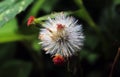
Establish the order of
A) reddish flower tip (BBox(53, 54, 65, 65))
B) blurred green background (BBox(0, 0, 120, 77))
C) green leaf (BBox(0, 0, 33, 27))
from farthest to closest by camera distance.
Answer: blurred green background (BBox(0, 0, 120, 77)), green leaf (BBox(0, 0, 33, 27)), reddish flower tip (BBox(53, 54, 65, 65))

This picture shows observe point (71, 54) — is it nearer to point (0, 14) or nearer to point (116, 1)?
point (0, 14)

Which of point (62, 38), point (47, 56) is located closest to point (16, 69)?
point (47, 56)

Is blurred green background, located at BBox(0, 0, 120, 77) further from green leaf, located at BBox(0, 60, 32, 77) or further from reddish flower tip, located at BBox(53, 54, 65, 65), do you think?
reddish flower tip, located at BBox(53, 54, 65, 65)

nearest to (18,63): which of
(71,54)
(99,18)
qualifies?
(99,18)

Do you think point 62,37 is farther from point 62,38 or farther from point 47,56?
point 47,56

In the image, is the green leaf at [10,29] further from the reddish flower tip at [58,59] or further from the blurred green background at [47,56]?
the reddish flower tip at [58,59]

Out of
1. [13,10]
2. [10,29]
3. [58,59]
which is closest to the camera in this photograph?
[58,59]

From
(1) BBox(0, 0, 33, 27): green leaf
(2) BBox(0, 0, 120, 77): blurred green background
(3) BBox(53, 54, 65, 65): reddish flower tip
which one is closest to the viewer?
(3) BBox(53, 54, 65, 65): reddish flower tip

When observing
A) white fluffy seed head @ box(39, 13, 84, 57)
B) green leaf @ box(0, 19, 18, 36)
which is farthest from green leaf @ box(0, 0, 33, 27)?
green leaf @ box(0, 19, 18, 36)
